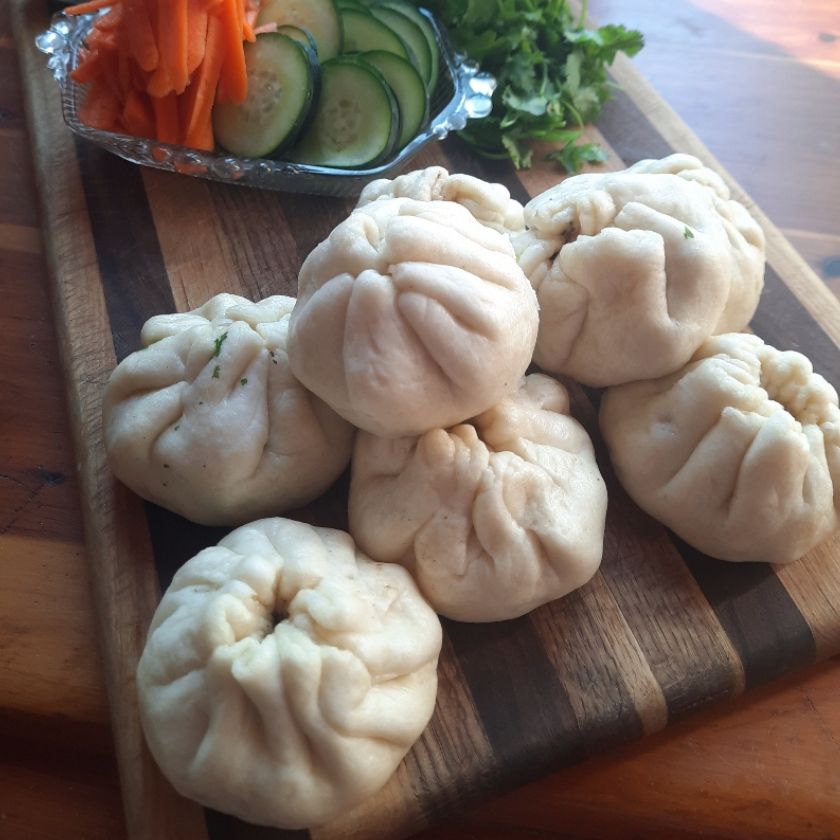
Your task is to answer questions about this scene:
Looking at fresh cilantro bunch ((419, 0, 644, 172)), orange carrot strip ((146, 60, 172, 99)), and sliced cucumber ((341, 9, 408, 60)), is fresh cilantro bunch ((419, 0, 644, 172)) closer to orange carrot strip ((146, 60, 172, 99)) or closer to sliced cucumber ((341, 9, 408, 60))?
sliced cucumber ((341, 9, 408, 60))

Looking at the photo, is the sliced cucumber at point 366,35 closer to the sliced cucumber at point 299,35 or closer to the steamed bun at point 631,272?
the sliced cucumber at point 299,35

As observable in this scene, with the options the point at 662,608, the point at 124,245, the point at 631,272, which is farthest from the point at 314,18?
the point at 662,608

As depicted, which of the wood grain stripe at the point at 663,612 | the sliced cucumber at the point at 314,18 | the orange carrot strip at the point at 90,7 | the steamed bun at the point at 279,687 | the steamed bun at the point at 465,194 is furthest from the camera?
the sliced cucumber at the point at 314,18

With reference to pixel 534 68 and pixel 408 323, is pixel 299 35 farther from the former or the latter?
pixel 408 323

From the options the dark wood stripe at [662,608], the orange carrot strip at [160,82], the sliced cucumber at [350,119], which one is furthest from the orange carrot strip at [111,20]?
the dark wood stripe at [662,608]

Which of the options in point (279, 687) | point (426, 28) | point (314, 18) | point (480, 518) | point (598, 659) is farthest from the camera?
point (426, 28)

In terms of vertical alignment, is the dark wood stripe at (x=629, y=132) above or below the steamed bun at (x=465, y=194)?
below

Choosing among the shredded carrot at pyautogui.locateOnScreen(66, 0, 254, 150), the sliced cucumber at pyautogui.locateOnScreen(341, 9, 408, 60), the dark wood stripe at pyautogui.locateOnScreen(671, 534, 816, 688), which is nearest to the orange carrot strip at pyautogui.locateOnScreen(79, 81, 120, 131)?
the shredded carrot at pyautogui.locateOnScreen(66, 0, 254, 150)
